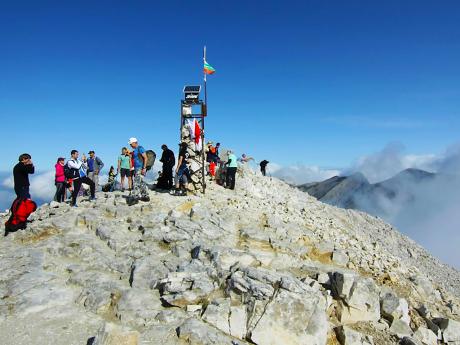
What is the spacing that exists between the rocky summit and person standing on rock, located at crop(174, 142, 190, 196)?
0.91 m

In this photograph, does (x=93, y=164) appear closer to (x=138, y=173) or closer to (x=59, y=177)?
(x=59, y=177)

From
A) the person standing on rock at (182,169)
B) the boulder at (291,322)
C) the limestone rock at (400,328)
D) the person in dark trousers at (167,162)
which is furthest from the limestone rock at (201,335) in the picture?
the person in dark trousers at (167,162)

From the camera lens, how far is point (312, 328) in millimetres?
10570

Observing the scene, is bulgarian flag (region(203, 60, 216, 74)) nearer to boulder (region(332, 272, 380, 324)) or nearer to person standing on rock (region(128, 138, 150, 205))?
person standing on rock (region(128, 138, 150, 205))

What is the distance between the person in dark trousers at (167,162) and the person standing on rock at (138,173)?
1.96 meters

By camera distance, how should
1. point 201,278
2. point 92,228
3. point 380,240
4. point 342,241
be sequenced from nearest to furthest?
1. point 201,278
2. point 92,228
3. point 342,241
4. point 380,240

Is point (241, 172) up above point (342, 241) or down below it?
above

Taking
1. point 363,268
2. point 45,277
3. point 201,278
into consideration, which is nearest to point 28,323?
point 45,277

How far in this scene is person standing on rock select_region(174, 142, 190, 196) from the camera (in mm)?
18819

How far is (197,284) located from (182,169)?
8840 millimetres

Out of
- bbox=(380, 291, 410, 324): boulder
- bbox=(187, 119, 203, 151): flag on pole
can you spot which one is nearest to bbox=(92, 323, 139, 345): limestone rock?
bbox=(380, 291, 410, 324): boulder

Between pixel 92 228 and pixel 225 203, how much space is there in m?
6.95

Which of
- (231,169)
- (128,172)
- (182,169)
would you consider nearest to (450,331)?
(182,169)

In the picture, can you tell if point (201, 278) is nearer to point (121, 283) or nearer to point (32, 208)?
point (121, 283)
